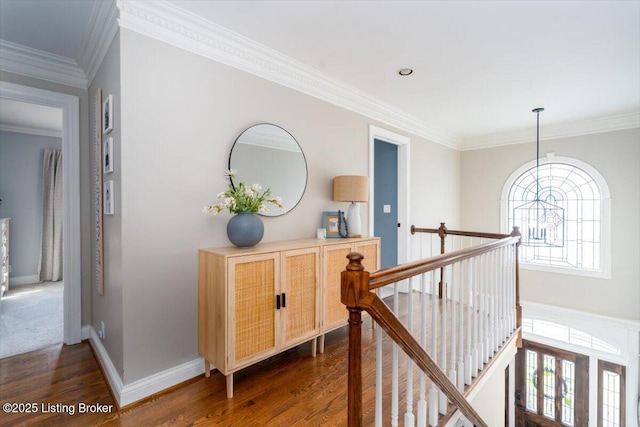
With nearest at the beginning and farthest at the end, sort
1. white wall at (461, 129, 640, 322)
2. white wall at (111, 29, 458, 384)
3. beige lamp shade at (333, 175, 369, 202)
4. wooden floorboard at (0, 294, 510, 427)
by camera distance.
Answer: wooden floorboard at (0, 294, 510, 427)
white wall at (111, 29, 458, 384)
beige lamp shade at (333, 175, 369, 202)
white wall at (461, 129, 640, 322)

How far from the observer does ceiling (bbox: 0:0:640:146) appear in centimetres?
194

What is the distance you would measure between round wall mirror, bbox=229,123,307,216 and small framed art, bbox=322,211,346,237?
36 centimetres

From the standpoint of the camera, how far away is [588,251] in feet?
14.9

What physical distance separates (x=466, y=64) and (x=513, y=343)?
267cm

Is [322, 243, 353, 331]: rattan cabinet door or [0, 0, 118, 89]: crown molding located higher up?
[0, 0, 118, 89]: crown molding

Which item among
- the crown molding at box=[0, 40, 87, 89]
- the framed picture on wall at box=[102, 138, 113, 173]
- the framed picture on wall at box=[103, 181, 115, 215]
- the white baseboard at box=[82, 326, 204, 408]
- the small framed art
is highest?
the crown molding at box=[0, 40, 87, 89]

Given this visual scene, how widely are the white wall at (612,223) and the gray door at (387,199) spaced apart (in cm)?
225

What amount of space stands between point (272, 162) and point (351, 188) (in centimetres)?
79

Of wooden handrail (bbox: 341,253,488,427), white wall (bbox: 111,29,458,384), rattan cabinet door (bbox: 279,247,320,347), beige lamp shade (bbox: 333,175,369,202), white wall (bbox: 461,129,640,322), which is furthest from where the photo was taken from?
white wall (bbox: 461,129,640,322)

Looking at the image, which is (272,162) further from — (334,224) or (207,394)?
(207,394)

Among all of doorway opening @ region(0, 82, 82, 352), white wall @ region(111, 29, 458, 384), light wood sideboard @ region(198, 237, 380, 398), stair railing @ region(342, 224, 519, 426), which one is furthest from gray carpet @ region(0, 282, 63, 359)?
stair railing @ region(342, 224, 519, 426)

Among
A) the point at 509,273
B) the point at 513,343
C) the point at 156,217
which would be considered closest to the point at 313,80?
the point at 156,217

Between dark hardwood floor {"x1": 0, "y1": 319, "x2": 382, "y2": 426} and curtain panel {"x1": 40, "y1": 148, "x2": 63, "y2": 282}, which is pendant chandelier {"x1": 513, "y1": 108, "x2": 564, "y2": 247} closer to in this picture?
dark hardwood floor {"x1": 0, "y1": 319, "x2": 382, "y2": 426}

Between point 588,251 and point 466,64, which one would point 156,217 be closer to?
point 466,64
